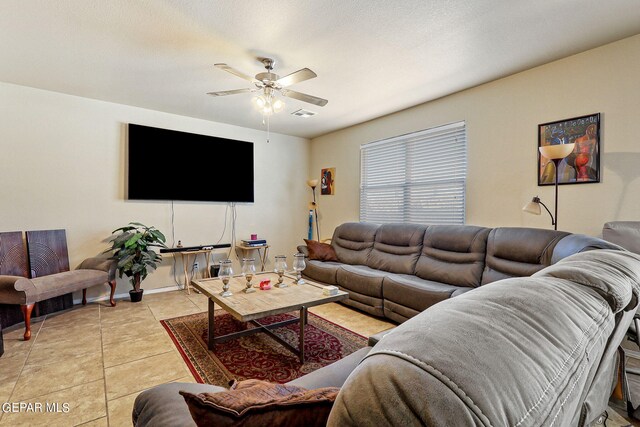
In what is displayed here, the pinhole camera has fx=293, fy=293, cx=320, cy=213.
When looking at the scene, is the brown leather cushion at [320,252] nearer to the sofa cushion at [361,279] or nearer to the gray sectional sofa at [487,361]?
the sofa cushion at [361,279]

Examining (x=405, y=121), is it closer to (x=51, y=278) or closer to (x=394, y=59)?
Answer: (x=394, y=59)

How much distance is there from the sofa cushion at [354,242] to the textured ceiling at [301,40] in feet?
6.02

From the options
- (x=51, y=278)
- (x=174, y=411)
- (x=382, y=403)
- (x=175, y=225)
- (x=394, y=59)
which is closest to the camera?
(x=382, y=403)

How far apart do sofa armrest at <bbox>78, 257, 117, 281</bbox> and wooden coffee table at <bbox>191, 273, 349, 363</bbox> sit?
1.58 meters

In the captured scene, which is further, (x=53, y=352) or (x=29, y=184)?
(x=29, y=184)

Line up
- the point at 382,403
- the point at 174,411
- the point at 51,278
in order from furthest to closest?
the point at 51,278 → the point at 174,411 → the point at 382,403

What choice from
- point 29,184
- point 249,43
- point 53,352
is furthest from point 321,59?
point 29,184

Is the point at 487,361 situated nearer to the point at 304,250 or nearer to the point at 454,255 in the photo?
the point at 454,255

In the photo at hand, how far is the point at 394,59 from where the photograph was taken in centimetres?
271

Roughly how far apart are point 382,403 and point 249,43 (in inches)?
109

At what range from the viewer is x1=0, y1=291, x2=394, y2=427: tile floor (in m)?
1.77

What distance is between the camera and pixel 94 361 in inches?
90.5

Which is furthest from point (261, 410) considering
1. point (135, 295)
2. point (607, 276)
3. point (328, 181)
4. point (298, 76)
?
point (328, 181)

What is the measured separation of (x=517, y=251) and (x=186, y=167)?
4.29 m
